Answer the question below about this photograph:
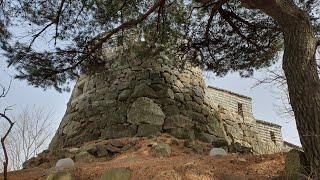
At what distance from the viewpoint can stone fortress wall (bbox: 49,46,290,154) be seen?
6.51 meters

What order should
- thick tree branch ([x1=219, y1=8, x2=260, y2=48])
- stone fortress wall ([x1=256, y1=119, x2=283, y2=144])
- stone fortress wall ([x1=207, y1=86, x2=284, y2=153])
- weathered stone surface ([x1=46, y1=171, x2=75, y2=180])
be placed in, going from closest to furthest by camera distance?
1. weathered stone surface ([x1=46, y1=171, x2=75, y2=180])
2. thick tree branch ([x1=219, y1=8, x2=260, y2=48])
3. stone fortress wall ([x1=207, y1=86, x2=284, y2=153])
4. stone fortress wall ([x1=256, y1=119, x2=283, y2=144])

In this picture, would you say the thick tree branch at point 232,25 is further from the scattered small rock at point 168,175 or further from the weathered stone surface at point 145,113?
the scattered small rock at point 168,175

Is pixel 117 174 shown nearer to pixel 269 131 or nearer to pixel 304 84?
pixel 304 84

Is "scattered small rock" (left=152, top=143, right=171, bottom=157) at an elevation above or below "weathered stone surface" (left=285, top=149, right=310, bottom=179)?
above

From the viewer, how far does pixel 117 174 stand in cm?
375

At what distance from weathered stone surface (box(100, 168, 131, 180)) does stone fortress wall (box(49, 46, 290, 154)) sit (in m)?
2.43

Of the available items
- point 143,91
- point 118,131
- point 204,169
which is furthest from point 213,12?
point 204,169

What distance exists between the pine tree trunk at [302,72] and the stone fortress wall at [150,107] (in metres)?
2.46

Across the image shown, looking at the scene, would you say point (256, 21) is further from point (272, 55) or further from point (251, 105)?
point (251, 105)

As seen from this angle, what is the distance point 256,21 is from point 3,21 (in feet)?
11.5

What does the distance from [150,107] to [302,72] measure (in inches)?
133

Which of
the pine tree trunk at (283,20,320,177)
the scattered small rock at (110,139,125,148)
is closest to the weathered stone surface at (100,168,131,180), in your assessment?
the pine tree trunk at (283,20,320,177)

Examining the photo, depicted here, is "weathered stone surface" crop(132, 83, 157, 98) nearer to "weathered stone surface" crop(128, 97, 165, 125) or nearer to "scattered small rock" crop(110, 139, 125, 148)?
"weathered stone surface" crop(128, 97, 165, 125)

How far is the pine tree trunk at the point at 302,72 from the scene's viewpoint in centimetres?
338
